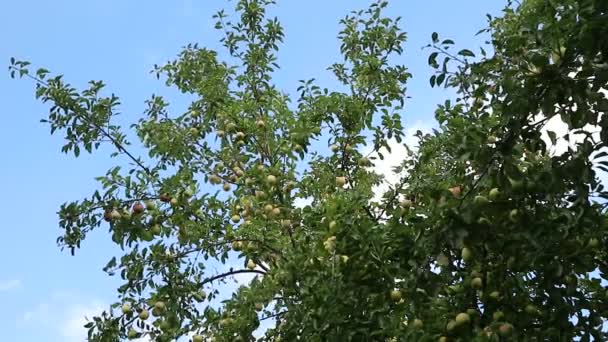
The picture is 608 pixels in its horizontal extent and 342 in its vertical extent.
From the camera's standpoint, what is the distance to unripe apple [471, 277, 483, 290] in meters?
4.76

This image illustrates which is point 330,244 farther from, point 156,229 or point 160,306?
point 156,229

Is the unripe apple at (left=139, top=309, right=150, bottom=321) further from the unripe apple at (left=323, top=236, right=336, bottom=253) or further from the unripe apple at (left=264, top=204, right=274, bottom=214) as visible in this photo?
the unripe apple at (left=323, top=236, right=336, bottom=253)

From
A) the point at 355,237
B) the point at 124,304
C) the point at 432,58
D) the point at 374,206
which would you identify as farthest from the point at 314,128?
the point at 432,58

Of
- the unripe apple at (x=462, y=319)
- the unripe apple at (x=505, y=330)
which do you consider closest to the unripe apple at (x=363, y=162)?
the unripe apple at (x=462, y=319)

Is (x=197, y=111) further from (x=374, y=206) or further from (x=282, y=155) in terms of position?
(x=374, y=206)

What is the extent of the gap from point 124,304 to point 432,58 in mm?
3692

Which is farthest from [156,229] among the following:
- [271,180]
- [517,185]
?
[517,185]

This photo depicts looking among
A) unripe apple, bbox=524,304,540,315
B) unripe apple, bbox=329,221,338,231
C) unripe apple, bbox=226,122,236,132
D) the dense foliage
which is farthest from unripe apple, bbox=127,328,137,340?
unripe apple, bbox=524,304,540,315

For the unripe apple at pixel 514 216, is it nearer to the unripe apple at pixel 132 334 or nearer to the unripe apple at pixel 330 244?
the unripe apple at pixel 330 244

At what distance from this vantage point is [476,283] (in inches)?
188

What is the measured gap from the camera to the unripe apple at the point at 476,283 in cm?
476

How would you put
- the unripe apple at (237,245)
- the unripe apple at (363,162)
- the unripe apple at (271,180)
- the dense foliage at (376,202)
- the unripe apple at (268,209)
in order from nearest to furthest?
the dense foliage at (376,202)
the unripe apple at (237,245)
the unripe apple at (268,209)
the unripe apple at (271,180)
the unripe apple at (363,162)

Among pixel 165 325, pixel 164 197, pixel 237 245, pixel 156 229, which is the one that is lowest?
pixel 165 325

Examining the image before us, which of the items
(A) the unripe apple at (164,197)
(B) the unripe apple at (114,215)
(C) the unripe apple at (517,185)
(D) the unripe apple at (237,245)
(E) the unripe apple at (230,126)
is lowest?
(C) the unripe apple at (517,185)
